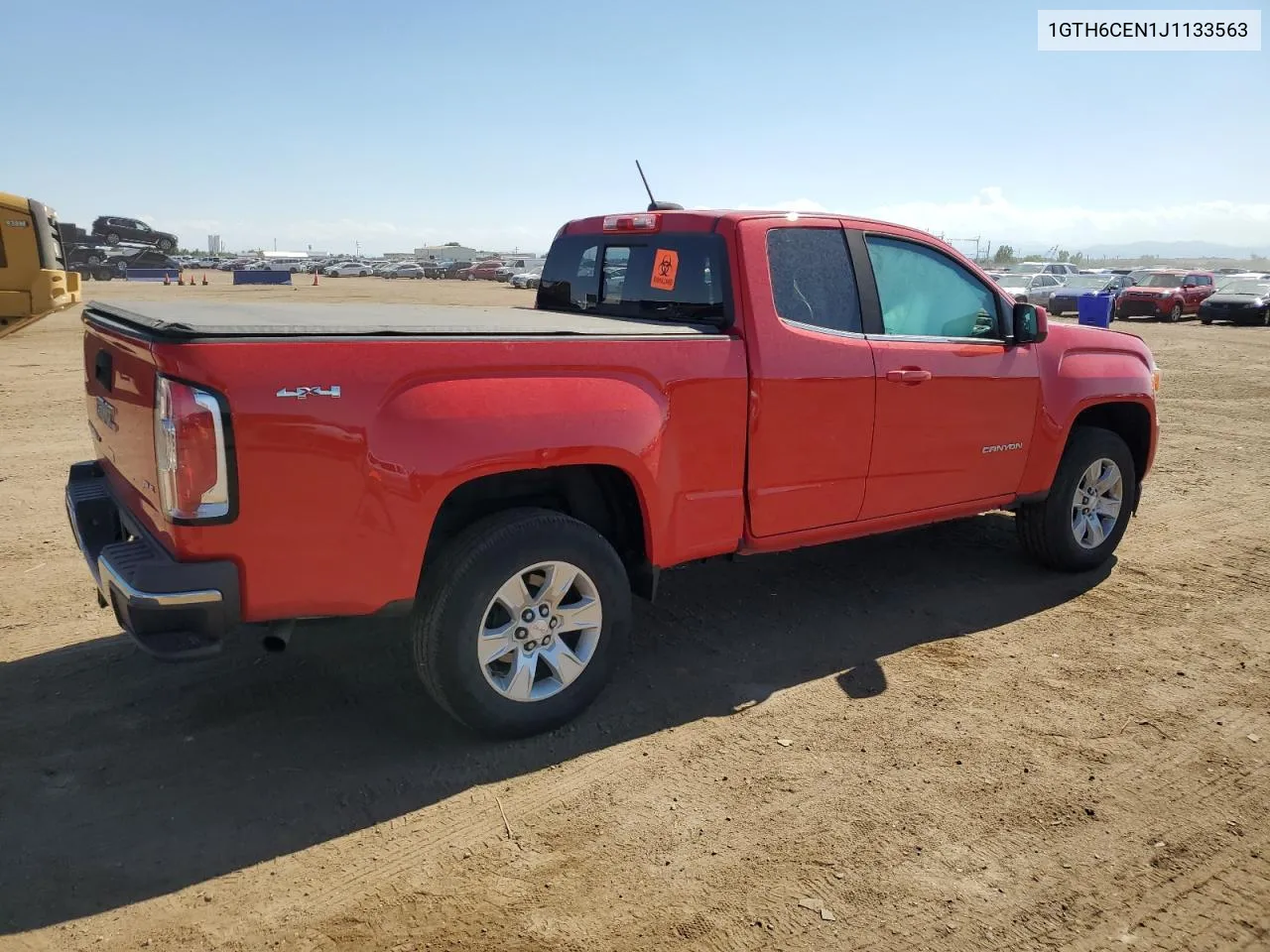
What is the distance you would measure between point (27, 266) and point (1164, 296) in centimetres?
2896

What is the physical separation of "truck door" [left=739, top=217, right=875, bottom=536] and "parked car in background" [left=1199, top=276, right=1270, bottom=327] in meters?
28.2

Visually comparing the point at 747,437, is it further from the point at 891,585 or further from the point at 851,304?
→ the point at 891,585

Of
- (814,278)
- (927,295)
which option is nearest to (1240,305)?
(927,295)

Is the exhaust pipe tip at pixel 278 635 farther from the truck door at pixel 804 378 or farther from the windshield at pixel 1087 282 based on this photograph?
the windshield at pixel 1087 282

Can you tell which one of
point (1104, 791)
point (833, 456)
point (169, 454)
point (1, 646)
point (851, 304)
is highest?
point (851, 304)

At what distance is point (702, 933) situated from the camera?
268 cm

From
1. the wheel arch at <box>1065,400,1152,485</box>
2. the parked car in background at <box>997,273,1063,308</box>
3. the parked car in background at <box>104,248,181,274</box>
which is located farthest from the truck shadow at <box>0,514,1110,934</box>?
the parked car in background at <box>104,248,181,274</box>

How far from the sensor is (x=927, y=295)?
191 inches

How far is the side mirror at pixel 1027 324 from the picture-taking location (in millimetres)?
5023

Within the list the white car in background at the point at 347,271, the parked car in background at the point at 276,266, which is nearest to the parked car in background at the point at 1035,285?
Answer: the parked car in background at the point at 276,266

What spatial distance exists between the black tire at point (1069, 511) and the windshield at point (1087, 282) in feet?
92.9

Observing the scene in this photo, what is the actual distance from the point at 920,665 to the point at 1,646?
13.7ft

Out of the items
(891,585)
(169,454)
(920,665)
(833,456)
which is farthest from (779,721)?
(169,454)

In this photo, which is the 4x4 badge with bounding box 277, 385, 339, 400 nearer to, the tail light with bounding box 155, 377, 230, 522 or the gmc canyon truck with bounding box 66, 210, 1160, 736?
the gmc canyon truck with bounding box 66, 210, 1160, 736
